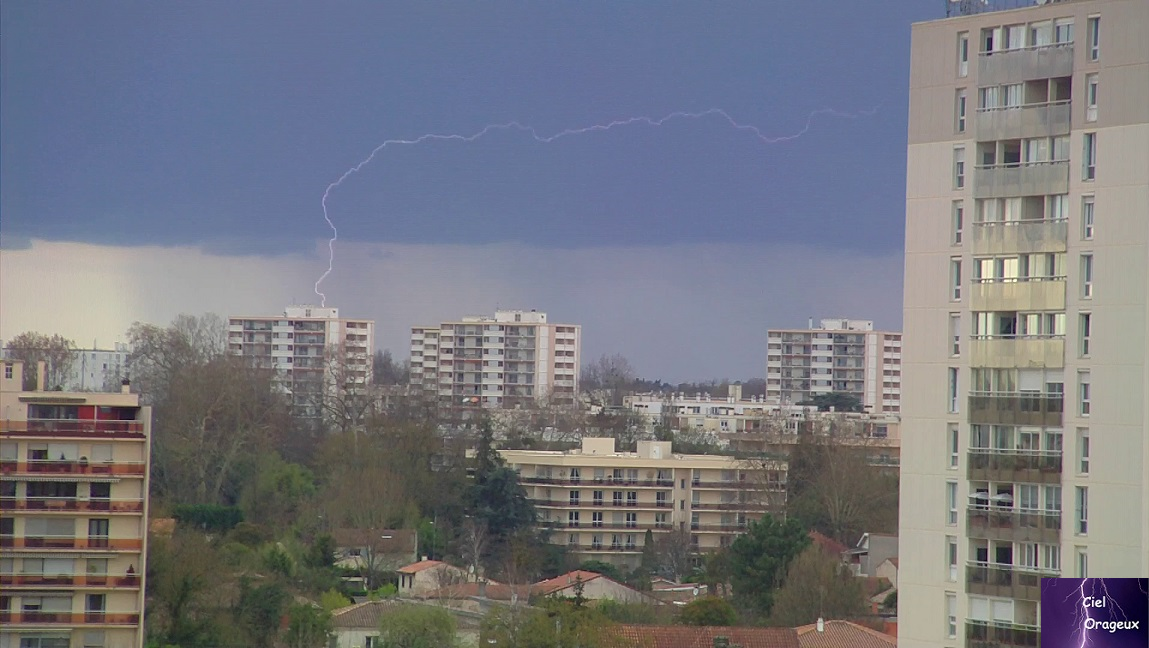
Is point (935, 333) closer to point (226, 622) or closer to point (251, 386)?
point (226, 622)

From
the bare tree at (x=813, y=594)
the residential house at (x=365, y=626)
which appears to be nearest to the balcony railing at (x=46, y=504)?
the residential house at (x=365, y=626)

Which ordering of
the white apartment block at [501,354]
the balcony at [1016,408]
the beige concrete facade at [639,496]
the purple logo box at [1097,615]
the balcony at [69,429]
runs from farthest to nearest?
the white apartment block at [501,354]
the beige concrete facade at [639,496]
the balcony at [69,429]
the balcony at [1016,408]
the purple logo box at [1097,615]

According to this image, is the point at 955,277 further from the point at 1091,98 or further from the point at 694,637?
the point at 694,637

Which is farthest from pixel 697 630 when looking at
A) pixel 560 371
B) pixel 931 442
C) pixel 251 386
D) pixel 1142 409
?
pixel 560 371

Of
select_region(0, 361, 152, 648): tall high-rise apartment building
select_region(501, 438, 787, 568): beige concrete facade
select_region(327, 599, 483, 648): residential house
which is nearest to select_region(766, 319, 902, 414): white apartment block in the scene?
select_region(501, 438, 787, 568): beige concrete facade

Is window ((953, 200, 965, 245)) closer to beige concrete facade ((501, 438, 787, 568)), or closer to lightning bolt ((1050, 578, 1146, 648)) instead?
lightning bolt ((1050, 578, 1146, 648))

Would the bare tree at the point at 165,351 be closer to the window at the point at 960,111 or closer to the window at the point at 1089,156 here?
the window at the point at 960,111

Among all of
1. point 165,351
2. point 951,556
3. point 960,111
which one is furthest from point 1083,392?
point 165,351
